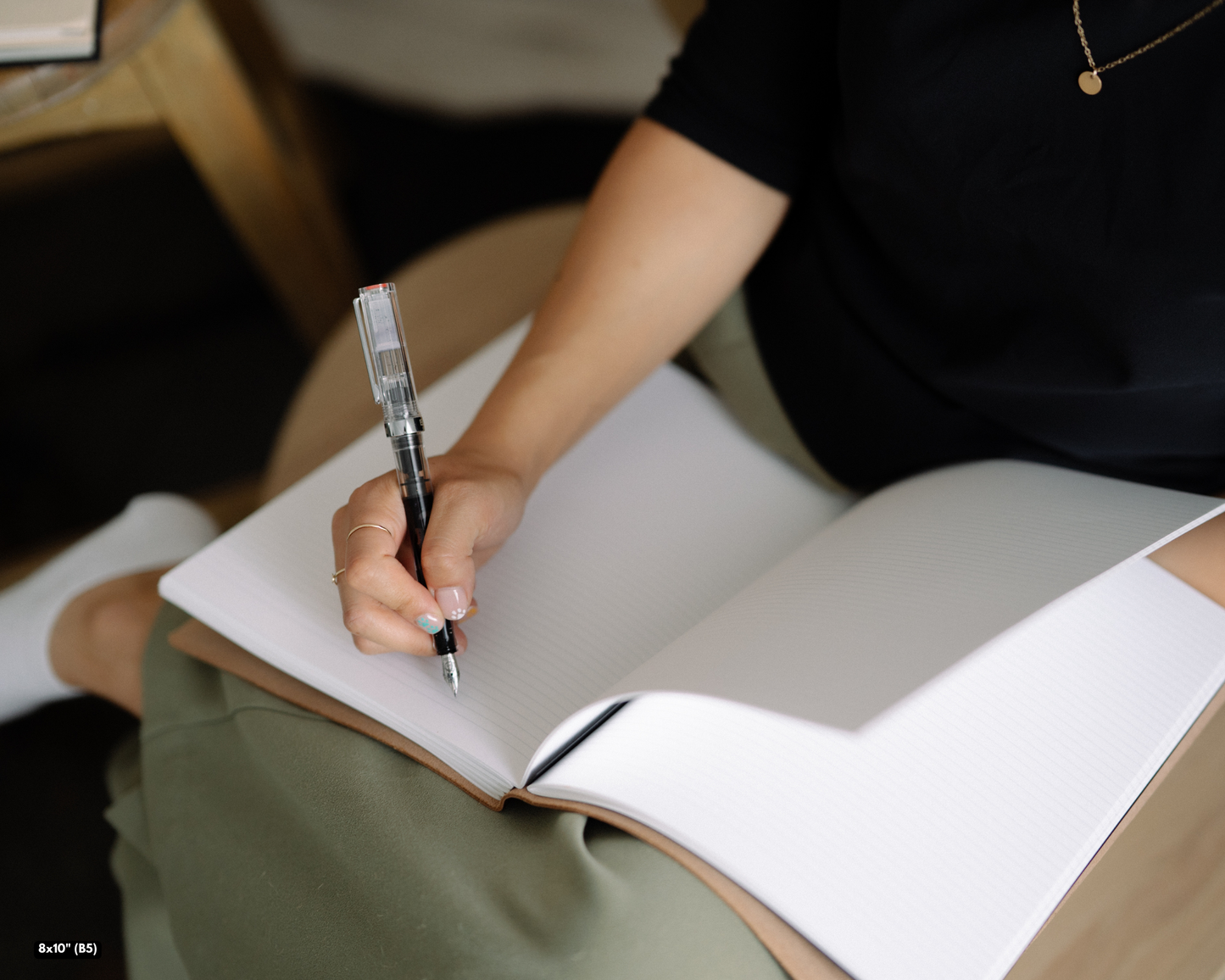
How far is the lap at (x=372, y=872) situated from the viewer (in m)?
0.43

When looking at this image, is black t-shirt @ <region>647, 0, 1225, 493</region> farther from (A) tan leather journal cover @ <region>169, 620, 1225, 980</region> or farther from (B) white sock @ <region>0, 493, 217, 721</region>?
(B) white sock @ <region>0, 493, 217, 721</region>

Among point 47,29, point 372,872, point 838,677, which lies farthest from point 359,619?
point 47,29

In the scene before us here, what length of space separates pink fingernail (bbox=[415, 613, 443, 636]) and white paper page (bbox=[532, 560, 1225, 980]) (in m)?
0.10

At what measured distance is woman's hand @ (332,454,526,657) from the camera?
19.7 inches

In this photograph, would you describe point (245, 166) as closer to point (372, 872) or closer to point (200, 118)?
point (200, 118)

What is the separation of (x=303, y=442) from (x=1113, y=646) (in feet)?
2.05

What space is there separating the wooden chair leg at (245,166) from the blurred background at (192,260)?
0.04m

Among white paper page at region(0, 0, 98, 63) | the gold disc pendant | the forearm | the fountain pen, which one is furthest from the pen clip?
white paper page at region(0, 0, 98, 63)

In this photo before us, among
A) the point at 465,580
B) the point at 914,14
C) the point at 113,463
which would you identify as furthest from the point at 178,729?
the point at 113,463

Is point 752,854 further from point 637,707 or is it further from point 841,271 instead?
point 841,271

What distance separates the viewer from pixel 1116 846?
1.75 feet

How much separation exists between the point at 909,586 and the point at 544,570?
243 mm

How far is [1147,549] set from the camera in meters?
0.46

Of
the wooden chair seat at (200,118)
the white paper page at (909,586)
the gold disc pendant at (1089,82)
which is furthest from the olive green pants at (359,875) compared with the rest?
the wooden chair seat at (200,118)
